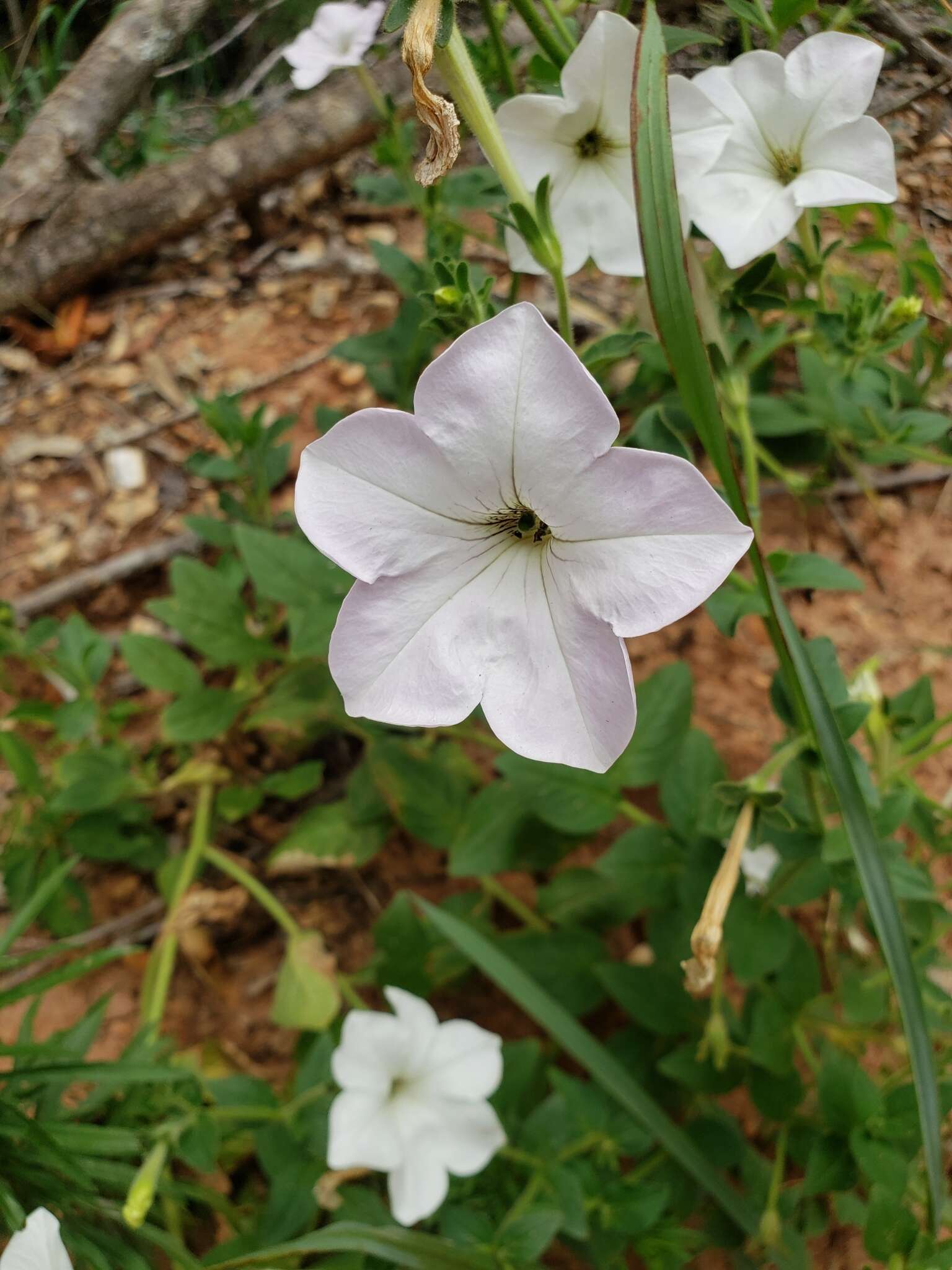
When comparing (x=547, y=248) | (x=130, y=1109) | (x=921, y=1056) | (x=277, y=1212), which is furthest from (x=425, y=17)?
(x=277, y=1212)

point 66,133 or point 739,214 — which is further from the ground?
point 66,133

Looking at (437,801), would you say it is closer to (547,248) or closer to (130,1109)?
(130,1109)

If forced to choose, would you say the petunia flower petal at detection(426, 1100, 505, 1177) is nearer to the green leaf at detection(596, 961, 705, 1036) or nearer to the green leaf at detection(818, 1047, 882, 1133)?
the green leaf at detection(596, 961, 705, 1036)

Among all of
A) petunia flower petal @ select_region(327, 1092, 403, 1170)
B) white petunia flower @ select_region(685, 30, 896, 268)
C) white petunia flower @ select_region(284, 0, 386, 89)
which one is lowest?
petunia flower petal @ select_region(327, 1092, 403, 1170)

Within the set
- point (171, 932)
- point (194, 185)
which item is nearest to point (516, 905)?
point (171, 932)

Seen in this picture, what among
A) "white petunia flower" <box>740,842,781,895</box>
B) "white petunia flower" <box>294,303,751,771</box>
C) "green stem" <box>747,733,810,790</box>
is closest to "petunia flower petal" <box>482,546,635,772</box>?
"white petunia flower" <box>294,303,751,771</box>

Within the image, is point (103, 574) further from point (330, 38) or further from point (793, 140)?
point (793, 140)
